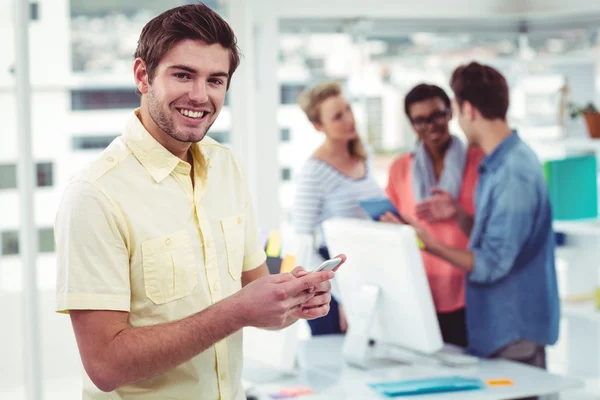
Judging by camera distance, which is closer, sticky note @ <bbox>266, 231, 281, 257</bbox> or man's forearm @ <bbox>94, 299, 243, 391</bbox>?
man's forearm @ <bbox>94, 299, 243, 391</bbox>

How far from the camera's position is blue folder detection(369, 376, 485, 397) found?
260 cm

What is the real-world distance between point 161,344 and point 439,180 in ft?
8.14

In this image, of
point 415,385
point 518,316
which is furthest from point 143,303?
point 518,316

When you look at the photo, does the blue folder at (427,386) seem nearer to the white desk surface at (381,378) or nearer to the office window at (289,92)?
the white desk surface at (381,378)

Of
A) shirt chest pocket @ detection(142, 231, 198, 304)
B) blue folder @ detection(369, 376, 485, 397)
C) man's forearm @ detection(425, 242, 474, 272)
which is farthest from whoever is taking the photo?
man's forearm @ detection(425, 242, 474, 272)

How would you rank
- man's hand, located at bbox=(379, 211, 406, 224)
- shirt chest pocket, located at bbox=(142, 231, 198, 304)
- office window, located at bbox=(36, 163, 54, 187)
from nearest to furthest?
shirt chest pocket, located at bbox=(142, 231, 198, 304) < man's hand, located at bbox=(379, 211, 406, 224) < office window, located at bbox=(36, 163, 54, 187)

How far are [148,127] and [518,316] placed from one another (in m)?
2.05

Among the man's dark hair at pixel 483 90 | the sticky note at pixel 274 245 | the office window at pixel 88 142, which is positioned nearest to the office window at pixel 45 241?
the office window at pixel 88 142

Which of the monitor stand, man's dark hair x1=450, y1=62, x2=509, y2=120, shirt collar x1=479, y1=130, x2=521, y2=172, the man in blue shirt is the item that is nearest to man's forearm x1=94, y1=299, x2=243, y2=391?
the monitor stand

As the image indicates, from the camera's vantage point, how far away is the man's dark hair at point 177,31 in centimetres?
161

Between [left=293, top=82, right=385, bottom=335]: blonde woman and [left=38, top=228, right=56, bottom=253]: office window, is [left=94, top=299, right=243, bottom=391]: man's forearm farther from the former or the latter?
[left=38, top=228, right=56, bottom=253]: office window

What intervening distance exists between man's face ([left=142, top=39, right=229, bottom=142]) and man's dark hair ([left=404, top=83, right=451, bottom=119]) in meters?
2.36

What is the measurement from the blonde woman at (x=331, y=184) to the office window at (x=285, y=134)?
26 cm

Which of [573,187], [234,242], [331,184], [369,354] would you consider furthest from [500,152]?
[234,242]
